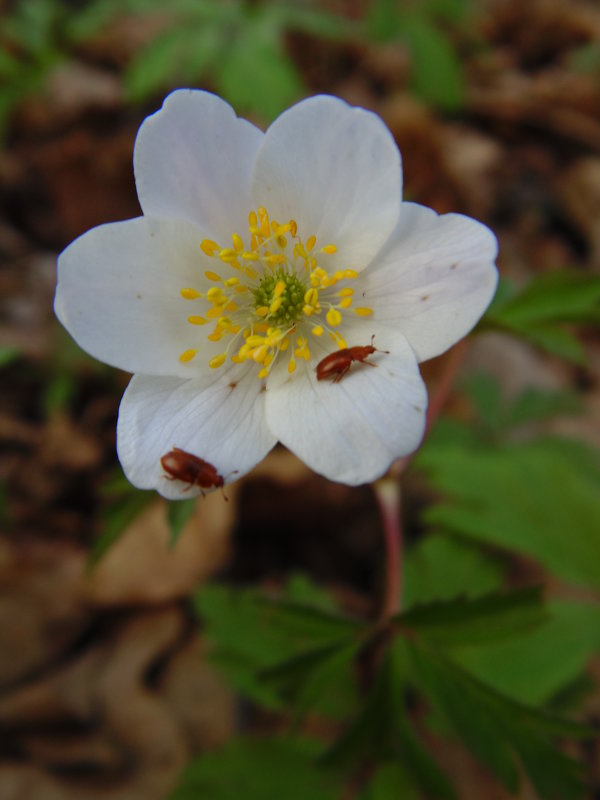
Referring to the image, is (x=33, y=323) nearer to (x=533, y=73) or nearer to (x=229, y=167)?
(x=229, y=167)

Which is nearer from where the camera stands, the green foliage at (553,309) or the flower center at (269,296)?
the flower center at (269,296)

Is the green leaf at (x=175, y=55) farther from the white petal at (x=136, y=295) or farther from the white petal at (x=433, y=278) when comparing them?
the white petal at (x=433, y=278)

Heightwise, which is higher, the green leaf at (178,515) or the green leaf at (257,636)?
the green leaf at (178,515)

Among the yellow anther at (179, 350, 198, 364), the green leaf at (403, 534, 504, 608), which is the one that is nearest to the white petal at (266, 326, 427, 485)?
the yellow anther at (179, 350, 198, 364)

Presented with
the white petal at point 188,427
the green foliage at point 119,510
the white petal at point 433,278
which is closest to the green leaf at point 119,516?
the green foliage at point 119,510

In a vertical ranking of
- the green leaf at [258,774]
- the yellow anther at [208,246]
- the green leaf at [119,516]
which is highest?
the yellow anther at [208,246]

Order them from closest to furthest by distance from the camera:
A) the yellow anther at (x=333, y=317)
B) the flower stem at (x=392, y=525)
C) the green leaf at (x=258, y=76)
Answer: the yellow anther at (x=333, y=317), the flower stem at (x=392, y=525), the green leaf at (x=258, y=76)

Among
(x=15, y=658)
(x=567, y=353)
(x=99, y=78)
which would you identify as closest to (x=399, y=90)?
(x=99, y=78)

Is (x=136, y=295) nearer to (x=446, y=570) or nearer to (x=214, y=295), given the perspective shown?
(x=214, y=295)
